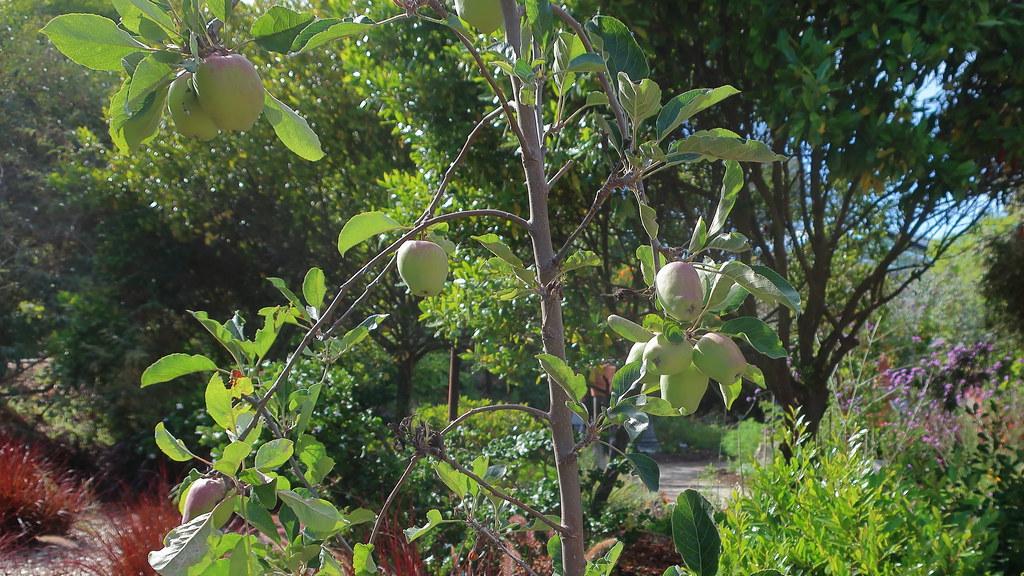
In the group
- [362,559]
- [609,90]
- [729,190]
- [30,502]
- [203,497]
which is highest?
[609,90]

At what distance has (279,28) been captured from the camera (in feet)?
2.12

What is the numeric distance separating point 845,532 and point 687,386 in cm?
142

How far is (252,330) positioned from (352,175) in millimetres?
2153

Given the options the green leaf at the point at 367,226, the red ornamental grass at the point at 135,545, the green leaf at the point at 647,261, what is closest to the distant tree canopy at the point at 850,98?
the green leaf at the point at 647,261

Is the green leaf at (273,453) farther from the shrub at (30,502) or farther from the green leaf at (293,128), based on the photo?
the shrub at (30,502)

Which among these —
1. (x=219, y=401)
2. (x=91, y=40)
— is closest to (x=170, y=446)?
(x=219, y=401)

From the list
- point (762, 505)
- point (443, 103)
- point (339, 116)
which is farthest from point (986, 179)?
point (339, 116)

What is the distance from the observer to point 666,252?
77cm

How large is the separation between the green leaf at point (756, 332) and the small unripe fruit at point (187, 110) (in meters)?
0.55

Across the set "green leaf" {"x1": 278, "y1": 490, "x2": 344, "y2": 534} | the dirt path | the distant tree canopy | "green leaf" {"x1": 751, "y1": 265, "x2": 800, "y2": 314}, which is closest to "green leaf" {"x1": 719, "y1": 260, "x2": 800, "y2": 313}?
"green leaf" {"x1": 751, "y1": 265, "x2": 800, "y2": 314}

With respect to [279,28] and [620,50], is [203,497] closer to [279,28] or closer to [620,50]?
[279,28]

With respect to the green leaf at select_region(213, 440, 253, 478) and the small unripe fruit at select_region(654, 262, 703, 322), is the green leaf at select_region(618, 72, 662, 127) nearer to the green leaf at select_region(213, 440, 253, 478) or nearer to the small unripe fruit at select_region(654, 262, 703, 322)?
the small unripe fruit at select_region(654, 262, 703, 322)

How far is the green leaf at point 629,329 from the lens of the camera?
79cm

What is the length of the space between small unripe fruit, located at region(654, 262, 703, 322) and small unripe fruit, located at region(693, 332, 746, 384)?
0.15 feet
